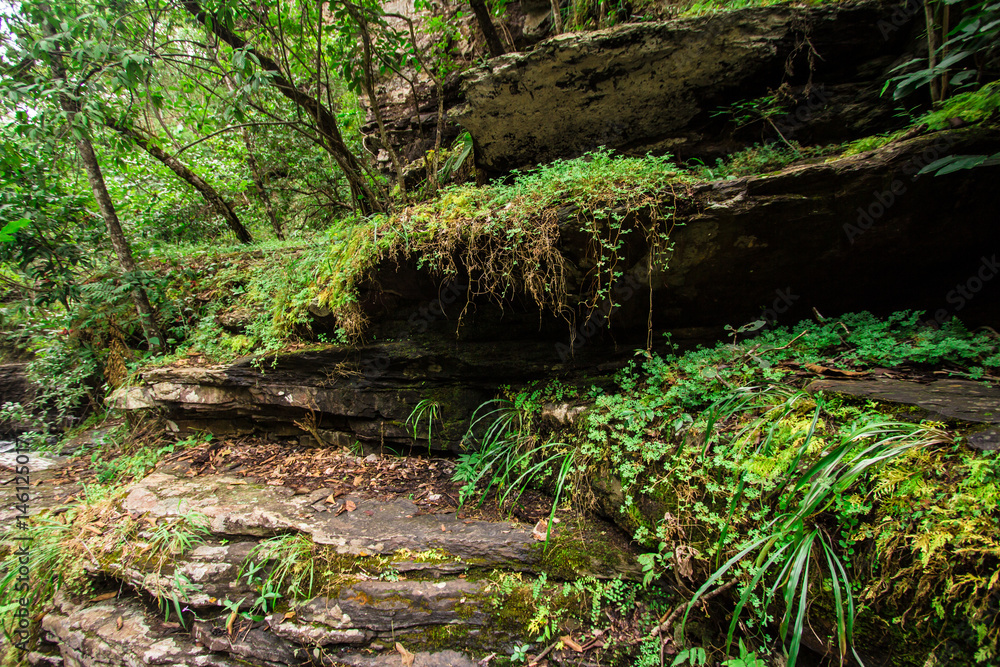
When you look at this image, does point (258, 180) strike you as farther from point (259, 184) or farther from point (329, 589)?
point (329, 589)

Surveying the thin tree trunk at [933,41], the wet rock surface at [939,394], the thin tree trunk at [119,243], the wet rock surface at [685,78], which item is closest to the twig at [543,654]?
the wet rock surface at [939,394]

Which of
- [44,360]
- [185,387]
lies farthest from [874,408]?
[44,360]

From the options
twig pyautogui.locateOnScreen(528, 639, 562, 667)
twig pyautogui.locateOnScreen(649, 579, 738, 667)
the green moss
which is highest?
the green moss

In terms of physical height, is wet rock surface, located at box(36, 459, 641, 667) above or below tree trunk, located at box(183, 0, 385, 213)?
below

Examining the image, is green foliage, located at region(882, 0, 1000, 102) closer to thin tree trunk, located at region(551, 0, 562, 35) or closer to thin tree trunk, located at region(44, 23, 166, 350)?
thin tree trunk, located at region(551, 0, 562, 35)

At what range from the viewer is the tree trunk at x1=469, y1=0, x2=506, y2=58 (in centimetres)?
426

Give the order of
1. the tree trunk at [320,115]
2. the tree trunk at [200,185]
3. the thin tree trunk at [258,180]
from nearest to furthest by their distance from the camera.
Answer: the tree trunk at [320,115], the tree trunk at [200,185], the thin tree trunk at [258,180]

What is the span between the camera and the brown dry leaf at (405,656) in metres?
2.19

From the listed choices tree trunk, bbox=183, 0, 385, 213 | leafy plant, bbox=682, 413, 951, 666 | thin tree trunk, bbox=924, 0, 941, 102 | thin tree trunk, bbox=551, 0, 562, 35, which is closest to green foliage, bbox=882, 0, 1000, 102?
thin tree trunk, bbox=924, 0, 941, 102

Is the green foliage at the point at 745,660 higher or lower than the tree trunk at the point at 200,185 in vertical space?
lower

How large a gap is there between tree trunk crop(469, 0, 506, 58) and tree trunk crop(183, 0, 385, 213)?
219cm

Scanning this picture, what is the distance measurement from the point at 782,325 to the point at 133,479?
6575 millimetres

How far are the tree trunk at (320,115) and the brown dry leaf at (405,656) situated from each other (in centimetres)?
461

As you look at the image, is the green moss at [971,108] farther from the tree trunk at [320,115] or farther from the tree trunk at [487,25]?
the tree trunk at [320,115]
